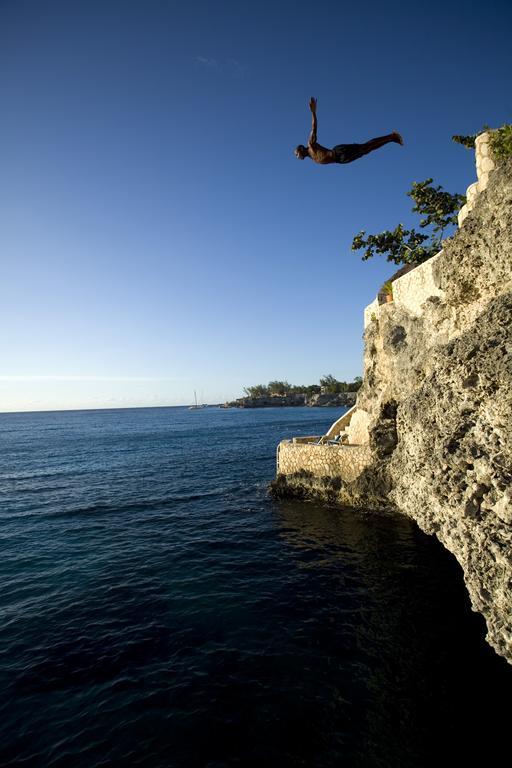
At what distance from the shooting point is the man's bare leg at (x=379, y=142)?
8977mm

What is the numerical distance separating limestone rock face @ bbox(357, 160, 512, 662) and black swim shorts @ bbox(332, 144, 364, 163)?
4.16 m

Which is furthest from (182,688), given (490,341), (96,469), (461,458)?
(96,469)

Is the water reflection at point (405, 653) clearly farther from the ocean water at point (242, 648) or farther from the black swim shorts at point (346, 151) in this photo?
the black swim shorts at point (346, 151)

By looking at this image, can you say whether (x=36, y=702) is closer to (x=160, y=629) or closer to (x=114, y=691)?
(x=114, y=691)

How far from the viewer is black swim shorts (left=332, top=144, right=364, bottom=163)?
31.2 ft

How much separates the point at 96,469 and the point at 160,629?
29034 mm

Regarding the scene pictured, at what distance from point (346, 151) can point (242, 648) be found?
13686 mm

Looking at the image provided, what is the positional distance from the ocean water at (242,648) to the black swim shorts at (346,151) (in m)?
13.1

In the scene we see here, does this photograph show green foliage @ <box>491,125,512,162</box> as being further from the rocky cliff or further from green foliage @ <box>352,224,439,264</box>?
green foliage @ <box>352,224,439,264</box>

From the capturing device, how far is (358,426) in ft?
75.9

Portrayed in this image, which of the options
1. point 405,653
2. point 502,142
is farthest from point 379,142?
point 405,653

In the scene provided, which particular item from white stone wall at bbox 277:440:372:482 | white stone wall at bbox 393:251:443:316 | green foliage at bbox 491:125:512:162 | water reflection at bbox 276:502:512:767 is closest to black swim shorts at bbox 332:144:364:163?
green foliage at bbox 491:125:512:162

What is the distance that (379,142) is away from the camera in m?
9.34

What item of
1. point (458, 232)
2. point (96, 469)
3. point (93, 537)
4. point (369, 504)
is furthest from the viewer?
point (96, 469)
